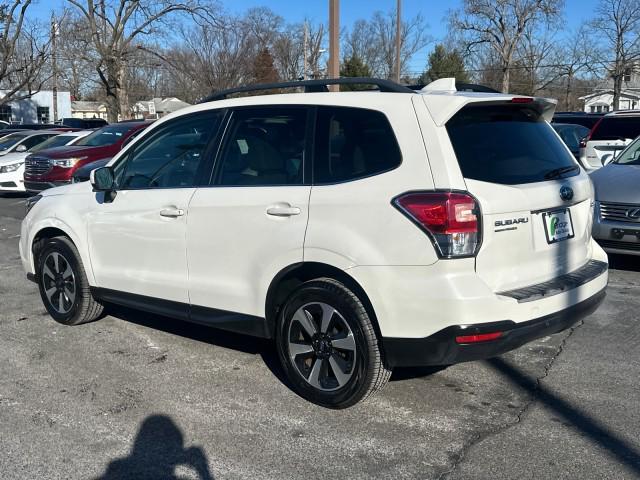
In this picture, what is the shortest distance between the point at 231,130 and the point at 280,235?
94cm

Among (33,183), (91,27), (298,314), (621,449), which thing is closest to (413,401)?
(298,314)

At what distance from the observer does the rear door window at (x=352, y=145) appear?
368 cm

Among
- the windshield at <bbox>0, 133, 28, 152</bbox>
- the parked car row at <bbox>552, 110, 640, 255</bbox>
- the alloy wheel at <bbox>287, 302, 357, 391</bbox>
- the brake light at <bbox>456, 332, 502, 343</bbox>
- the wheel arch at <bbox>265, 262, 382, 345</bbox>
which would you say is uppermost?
the windshield at <bbox>0, 133, 28, 152</bbox>

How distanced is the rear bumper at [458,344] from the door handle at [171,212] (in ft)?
5.68

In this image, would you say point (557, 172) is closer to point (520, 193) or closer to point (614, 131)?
point (520, 193)

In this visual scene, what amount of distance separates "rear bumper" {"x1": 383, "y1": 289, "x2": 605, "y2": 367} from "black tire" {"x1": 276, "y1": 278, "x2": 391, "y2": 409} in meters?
0.14

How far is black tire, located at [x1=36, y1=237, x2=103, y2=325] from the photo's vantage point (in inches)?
215

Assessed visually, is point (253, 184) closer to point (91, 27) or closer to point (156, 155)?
point (156, 155)

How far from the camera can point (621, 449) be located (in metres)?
3.45

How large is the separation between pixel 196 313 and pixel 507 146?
90.4 inches

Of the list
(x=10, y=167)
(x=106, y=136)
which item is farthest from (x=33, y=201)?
(x=10, y=167)

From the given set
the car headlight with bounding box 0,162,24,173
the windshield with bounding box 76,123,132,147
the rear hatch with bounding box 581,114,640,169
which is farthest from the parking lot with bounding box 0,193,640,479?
the car headlight with bounding box 0,162,24,173

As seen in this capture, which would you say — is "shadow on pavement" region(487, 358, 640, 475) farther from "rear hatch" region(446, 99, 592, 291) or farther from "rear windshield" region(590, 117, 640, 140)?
"rear windshield" region(590, 117, 640, 140)

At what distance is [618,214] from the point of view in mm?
7105
